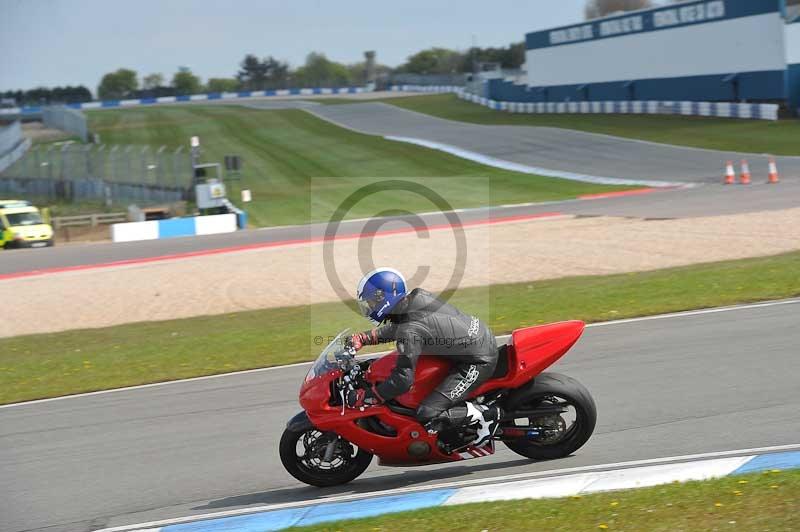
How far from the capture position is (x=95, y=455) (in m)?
9.12

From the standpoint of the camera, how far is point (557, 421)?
7734mm

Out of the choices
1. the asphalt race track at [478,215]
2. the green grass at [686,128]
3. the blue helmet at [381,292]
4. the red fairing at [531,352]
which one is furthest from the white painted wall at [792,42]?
the blue helmet at [381,292]

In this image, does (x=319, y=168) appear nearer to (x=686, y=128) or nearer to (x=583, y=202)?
(x=686, y=128)

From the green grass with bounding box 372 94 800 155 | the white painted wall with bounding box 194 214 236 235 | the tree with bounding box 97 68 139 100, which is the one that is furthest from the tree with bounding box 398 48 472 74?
the white painted wall with bounding box 194 214 236 235

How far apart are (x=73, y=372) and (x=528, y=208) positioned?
2085 cm

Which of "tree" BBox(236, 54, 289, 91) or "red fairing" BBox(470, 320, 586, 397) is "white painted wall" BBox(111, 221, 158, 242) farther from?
"tree" BBox(236, 54, 289, 91)

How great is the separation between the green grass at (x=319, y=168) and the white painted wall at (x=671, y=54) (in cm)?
1753

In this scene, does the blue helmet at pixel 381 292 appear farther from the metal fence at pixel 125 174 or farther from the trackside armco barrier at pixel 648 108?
the trackside armco barrier at pixel 648 108

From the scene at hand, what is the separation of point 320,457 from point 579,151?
39.7 metres

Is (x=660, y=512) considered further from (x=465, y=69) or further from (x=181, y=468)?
(x=465, y=69)

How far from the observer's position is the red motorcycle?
7.55 meters

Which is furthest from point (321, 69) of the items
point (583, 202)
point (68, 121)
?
point (583, 202)

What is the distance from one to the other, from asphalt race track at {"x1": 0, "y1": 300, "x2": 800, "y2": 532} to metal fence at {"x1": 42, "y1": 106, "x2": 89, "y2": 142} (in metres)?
65.3

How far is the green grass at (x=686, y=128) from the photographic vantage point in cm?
4098
